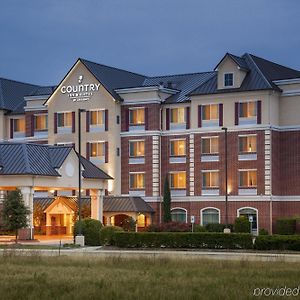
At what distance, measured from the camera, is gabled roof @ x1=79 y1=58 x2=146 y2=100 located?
265 ft

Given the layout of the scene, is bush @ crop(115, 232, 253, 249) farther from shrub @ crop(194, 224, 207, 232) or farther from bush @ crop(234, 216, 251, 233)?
bush @ crop(234, 216, 251, 233)

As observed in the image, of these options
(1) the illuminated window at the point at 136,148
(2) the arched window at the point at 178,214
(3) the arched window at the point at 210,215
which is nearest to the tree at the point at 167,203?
(2) the arched window at the point at 178,214

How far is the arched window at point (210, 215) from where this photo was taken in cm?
7556

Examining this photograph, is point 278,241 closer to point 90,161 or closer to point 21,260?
point 21,260

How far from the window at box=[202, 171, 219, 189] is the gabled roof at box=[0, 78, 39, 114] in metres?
21.9

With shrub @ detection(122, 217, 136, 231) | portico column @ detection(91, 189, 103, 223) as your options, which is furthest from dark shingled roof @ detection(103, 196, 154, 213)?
portico column @ detection(91, 189, 103, 223)

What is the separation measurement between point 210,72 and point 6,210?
30.0m

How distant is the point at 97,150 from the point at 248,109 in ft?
51.6

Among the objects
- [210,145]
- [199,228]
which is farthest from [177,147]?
[199,228]

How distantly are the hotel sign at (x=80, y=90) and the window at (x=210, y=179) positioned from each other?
13.6m

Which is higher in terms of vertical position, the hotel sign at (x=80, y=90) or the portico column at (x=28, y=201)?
the hotel sign at (x=80, y=90)

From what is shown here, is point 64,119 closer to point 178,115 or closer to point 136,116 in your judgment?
point 136,116

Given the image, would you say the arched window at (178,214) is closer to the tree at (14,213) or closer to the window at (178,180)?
the window at (178,180)

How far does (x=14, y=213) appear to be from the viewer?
62.8 meters
